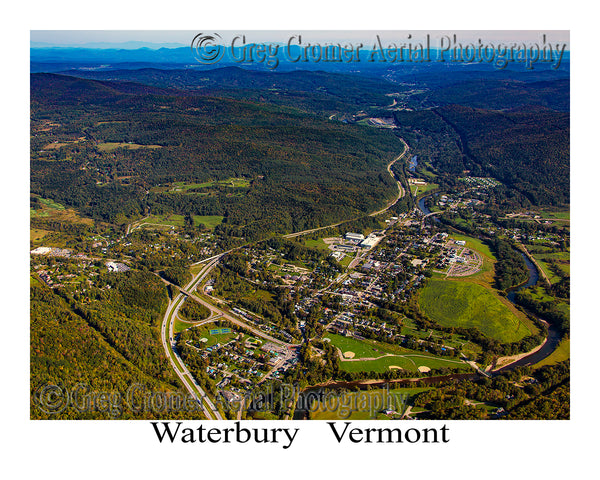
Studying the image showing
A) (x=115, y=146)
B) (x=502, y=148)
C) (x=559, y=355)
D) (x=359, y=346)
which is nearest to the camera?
(x=559, y=355)

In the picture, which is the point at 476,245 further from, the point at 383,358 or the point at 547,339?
the point at 383,358

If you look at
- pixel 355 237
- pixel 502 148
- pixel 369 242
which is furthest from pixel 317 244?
pixel 502 148

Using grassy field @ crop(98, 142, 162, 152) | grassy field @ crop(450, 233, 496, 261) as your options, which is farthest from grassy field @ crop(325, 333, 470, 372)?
grassy field @ crop(98, 142, 162, 152)

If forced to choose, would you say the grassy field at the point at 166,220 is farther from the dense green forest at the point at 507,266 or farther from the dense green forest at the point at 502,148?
the dense green forest at the point at 502,148

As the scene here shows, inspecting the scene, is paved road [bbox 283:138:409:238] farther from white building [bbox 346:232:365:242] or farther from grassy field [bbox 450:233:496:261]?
grassy field [bbox 450:233:496:261]
